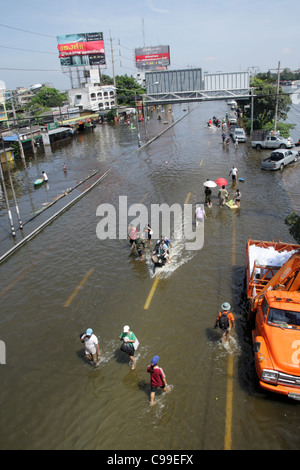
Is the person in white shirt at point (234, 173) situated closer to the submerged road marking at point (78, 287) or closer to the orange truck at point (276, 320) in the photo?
the orange truck at point (276, 320)

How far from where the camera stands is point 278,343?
9414mm

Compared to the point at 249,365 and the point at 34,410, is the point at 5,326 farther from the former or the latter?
the point at 249,365

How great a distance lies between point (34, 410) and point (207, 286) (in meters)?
8.25

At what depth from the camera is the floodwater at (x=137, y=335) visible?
342 inches

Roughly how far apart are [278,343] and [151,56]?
6347 inches

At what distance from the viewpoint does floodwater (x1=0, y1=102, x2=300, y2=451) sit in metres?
8.68

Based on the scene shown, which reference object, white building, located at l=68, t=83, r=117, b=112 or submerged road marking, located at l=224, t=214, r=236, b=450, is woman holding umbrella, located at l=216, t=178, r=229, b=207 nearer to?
submerged road marking, located at l=224, t=214, r=236, b=450

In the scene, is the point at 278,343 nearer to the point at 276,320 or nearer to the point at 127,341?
the point at 276,320

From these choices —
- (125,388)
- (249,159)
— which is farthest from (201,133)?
(125,388)

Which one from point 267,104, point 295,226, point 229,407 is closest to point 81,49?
point 267,104

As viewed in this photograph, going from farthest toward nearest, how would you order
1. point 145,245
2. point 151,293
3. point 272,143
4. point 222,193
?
point 272,143
point 222,193
point 145,245
point 151,293

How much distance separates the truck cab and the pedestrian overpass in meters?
38.0

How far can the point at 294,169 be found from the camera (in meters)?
32.3

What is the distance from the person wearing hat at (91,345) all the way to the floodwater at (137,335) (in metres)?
0.44
